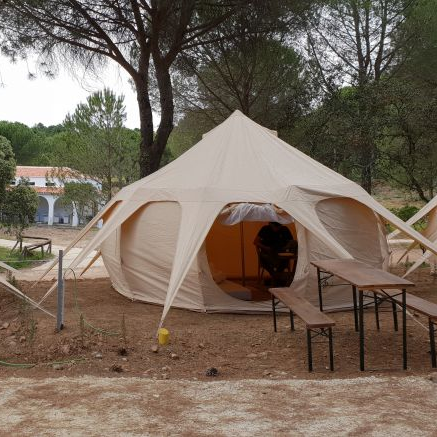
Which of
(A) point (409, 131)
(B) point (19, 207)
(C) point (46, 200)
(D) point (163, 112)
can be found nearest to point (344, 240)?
(D) point (163, 112)

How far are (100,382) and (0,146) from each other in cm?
1466

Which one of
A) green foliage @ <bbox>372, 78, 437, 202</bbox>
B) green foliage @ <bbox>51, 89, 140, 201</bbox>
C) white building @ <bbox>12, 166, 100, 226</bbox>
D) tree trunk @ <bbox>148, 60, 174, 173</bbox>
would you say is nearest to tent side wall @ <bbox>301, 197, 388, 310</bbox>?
tree trunk @ <bbox>148, 60, 174, 173</bbox>

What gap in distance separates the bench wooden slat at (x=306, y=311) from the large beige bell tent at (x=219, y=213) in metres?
Result: 1.00

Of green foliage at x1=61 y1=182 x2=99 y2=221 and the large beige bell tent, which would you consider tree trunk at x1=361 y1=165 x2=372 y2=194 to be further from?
green foliage at x1=61 y1=182 x2=99 y2=221

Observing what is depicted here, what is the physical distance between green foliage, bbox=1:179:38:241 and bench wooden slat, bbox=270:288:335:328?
45.2 feet

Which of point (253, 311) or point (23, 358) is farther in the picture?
point (253, 311)

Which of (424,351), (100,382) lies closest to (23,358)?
(100,382)

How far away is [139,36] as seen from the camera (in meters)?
11.8

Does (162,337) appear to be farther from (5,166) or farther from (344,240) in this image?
(5,166)

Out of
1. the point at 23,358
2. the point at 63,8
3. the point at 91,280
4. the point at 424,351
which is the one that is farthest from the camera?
the point at 63,8

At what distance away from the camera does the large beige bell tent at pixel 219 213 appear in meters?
7.06

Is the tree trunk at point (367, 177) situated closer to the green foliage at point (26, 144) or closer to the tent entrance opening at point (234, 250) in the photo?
the tent entrance opening at point (234, 250)

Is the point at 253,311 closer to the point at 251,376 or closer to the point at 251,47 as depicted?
the point at 251,376

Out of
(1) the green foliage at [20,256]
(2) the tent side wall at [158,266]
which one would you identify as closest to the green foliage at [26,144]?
(1) the green foliage at [20,256]
